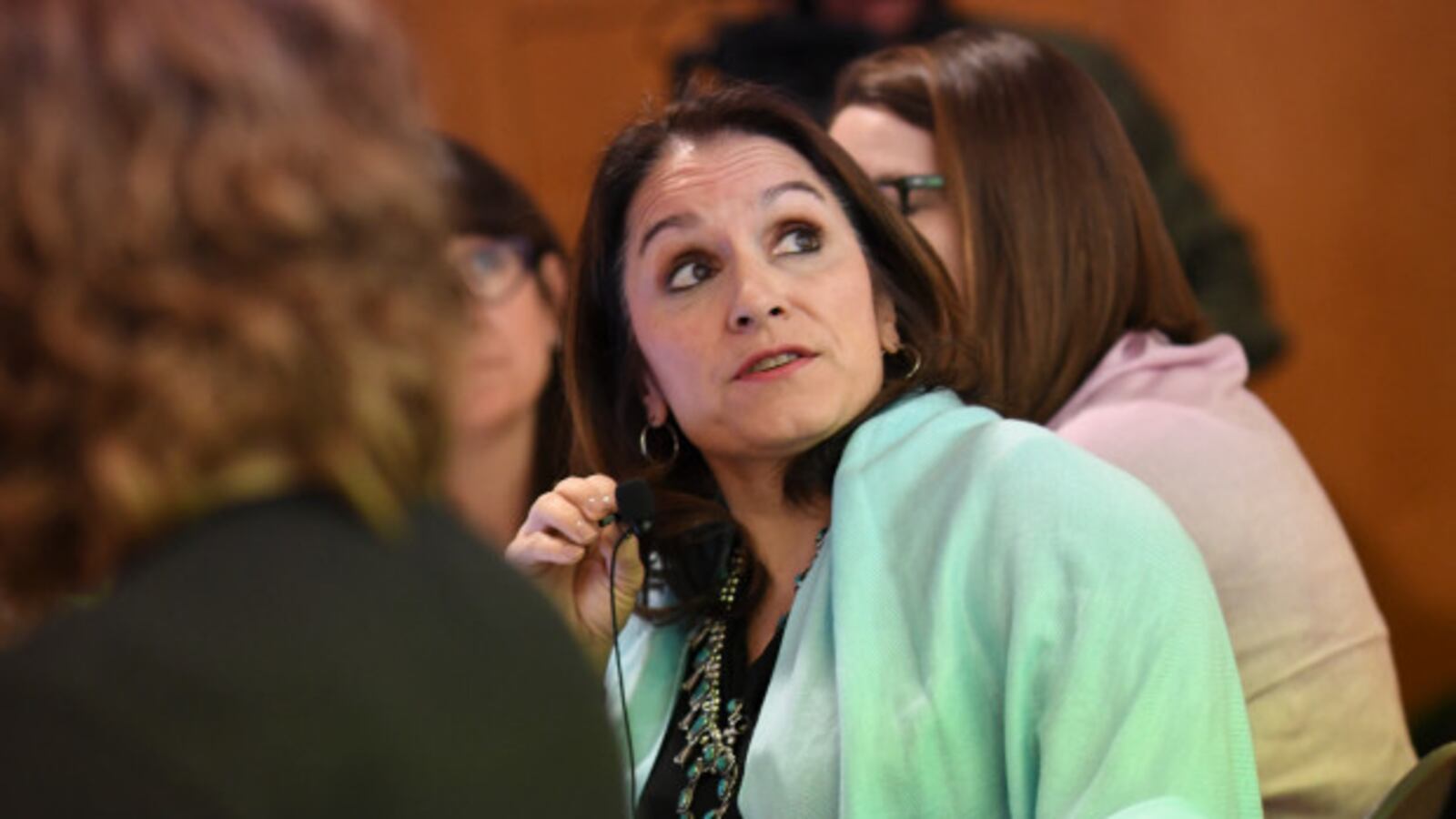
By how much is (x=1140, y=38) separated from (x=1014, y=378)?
207 cm

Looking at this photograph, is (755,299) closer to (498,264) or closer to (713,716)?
(713,716)

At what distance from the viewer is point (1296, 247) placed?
13.9ft

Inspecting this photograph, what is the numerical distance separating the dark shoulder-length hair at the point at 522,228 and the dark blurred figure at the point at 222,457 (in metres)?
1.69

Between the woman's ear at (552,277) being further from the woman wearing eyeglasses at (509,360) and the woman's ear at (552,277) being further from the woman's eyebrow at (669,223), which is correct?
the woman's eyebrow at (669,223)

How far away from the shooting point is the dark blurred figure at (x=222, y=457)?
91 centimetres

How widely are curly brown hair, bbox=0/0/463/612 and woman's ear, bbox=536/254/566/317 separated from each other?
1.85 m

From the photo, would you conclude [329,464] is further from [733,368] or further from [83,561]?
[733,368]

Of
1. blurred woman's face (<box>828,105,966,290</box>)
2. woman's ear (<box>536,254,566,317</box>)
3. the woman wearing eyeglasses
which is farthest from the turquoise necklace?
woman's ear (<box>536,254,566,317</box>)

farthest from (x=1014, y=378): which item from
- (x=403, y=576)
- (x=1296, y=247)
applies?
(x=1296, y=247)

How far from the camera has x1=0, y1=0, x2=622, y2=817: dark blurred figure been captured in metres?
0.91

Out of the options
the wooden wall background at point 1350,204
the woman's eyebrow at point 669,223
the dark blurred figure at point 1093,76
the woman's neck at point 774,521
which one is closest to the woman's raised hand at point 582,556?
the woman's neck at point 774,521

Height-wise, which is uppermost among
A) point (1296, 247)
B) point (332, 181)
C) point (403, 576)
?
point (332, 181)

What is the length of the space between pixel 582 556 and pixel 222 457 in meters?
1.17

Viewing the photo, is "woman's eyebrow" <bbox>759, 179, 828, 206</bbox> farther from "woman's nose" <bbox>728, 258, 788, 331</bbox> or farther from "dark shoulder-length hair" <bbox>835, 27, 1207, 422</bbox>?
"dark shoulder-length hair" <bbox>835, 27, 1207, 422</bbox>
